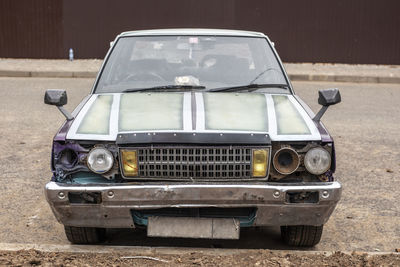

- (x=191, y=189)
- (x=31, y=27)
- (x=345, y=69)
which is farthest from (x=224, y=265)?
(x=31, y=27)

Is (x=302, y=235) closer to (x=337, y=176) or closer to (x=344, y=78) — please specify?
(x=337, y=176)

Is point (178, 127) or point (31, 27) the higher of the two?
point (178, 127)

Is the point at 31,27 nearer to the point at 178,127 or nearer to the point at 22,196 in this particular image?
the point at 22,196

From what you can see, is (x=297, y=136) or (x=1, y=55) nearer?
(x=297, y=136)

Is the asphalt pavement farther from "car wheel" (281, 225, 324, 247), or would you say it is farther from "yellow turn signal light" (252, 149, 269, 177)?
"yellow turn signal light" (252, 149, 269, 177)

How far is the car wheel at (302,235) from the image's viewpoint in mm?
5027

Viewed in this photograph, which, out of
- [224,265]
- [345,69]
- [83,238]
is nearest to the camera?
[224,265]

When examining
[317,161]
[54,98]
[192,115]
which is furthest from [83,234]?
[317,161]

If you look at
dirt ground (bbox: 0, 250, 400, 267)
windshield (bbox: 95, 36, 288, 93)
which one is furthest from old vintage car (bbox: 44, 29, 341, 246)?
windshield (bbox: 95, 36, 288, 93)

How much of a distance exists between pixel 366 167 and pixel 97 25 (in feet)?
43.8

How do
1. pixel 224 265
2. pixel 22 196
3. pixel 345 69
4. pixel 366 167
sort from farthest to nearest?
1. pixel 345 69
2. pixel 366 167
3. pixel 22 196
4. pixel 224 265

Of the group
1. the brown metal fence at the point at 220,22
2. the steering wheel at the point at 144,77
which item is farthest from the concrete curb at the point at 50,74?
the steering wheel at the point at 144,77

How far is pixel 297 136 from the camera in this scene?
4707 mm

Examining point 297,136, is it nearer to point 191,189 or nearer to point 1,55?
point 191,189
